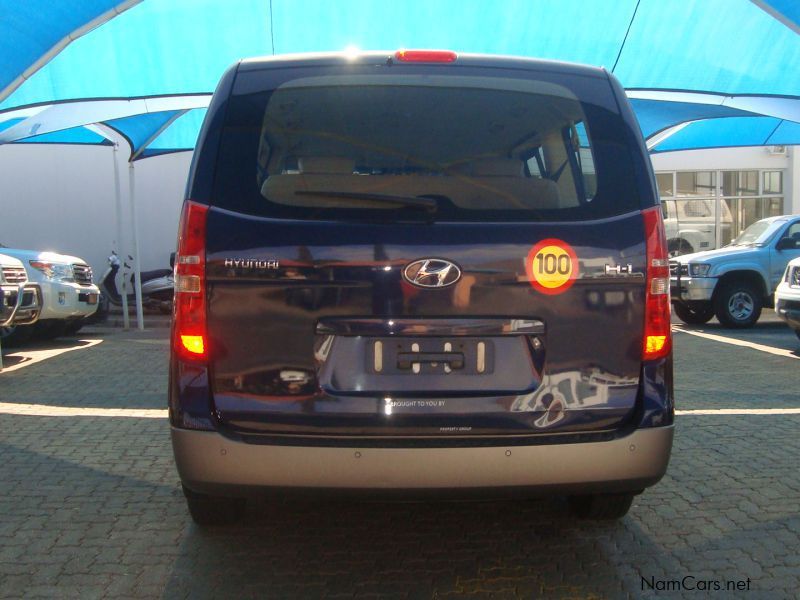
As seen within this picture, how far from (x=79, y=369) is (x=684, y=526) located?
7027 mm

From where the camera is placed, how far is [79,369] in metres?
9.41

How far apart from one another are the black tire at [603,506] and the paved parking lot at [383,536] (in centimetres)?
6

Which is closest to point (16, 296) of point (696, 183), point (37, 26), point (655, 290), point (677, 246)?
point (37, 26)

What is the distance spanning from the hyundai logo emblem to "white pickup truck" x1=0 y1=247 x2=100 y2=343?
869 centimetres

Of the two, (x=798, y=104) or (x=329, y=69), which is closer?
(x=329, y=69)

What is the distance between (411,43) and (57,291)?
5.39m

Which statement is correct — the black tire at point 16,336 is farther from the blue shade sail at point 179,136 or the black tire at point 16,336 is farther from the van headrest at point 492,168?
the van headrest at point 492,168

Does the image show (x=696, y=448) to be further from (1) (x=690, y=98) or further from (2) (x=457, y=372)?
(1) (x=690, y=98)

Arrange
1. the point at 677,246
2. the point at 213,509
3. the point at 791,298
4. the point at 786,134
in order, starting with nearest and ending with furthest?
1. the point at 213,509
2. the point at 791,298
3. the point at 677,246
4. the point at 786,134

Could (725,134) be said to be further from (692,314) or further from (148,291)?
(148,291)

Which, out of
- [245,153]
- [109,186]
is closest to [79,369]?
[245,153]

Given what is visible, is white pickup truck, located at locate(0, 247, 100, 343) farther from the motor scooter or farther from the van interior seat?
the van interior seat

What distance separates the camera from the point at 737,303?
44.9ft

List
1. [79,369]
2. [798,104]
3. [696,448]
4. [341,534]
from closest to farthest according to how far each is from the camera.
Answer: [341,534] → [696,448] → [79,369] → [798,104]
